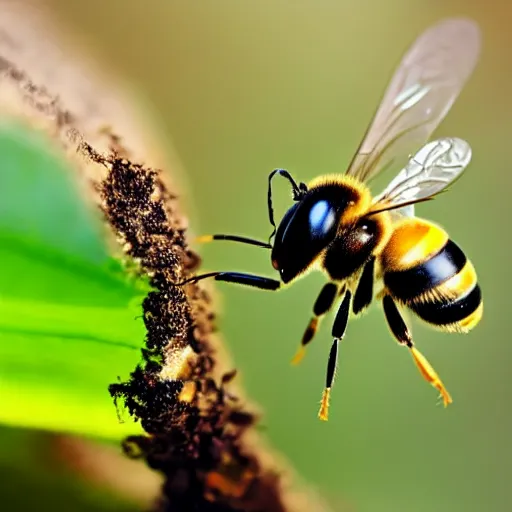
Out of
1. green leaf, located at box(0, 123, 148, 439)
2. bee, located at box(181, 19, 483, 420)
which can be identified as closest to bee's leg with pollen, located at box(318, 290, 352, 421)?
bee, located at box(181, 19, 483, 420)

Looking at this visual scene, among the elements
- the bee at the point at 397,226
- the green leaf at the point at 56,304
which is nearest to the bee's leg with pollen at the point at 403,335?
the bee at the point at 397,226

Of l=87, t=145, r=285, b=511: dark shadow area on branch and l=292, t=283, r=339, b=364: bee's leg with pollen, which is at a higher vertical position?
l=292, t=283, r=339, b=364: bee's leg with pollen

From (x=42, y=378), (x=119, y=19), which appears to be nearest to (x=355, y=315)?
(x=42, y=378)

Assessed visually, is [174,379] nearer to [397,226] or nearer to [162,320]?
[162,320]

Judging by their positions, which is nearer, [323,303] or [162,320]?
[162,320]

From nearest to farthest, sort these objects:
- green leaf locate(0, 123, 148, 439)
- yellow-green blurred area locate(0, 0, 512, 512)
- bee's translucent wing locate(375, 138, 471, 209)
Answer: green leaf locate(0, 123, 148, 439), bee's translucent wing locate(375, 138, 471, 209), yellow-green blurred area locate(0, 0, 512, 512)

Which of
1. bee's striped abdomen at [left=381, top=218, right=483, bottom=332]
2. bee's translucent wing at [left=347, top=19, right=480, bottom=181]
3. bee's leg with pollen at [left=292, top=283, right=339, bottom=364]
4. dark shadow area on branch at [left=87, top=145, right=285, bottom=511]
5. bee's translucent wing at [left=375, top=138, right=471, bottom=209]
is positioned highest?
bee's translucent wing at [left=347, top=19, right=480, bottom=181]

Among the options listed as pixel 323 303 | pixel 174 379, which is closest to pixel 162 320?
pixel 174 379

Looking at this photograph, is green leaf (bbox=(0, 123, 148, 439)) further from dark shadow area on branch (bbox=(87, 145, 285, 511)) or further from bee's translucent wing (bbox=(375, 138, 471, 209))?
bee's translucent wing (bbox=(375, 138, 471, 209))

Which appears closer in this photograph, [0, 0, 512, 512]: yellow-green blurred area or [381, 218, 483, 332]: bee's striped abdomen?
[381, 218, 483, 332]: bee's striped abdomen
